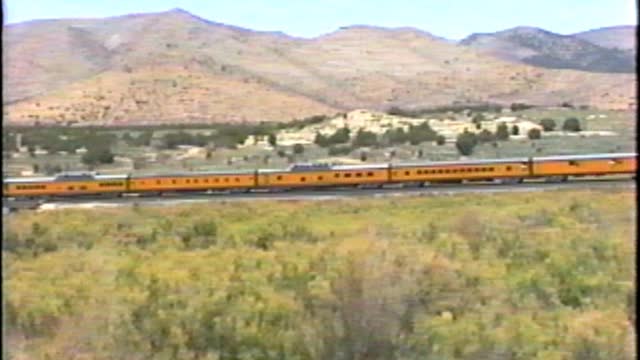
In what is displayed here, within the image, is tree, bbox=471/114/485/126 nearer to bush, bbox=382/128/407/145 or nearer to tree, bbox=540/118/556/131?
tree, bbox=540/118/556/131

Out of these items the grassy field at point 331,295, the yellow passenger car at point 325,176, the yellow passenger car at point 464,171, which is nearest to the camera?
the grassy field at point 331,295

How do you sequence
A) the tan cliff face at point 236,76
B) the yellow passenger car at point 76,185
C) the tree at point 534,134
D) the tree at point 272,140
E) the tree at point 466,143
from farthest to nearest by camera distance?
the tan cliff face at point 236,76
the tree at point 272,140
the tree at point 534,134
the tree at point 466,143
the yellow passenger car at point 76,185

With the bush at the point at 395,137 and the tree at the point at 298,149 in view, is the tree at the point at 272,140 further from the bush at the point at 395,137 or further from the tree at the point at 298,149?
the bush at the point at 395,137

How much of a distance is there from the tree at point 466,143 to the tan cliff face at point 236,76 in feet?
85.5

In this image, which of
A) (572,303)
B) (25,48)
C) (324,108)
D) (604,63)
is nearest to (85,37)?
(25,48)

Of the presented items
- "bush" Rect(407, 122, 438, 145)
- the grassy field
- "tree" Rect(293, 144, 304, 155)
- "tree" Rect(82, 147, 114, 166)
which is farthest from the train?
"bush" Rect(407, 122, 438, 145)

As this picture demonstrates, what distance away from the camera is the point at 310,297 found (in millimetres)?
16547

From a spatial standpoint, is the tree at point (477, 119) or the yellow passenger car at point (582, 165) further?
the tree at point (477, 119)

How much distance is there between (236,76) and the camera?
13838cm

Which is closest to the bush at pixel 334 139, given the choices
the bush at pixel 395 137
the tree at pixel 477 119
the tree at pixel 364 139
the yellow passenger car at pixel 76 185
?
the tree at pixel 364 139

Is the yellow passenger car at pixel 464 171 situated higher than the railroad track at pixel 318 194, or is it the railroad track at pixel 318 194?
the yellow passenger car at pixel 464 171

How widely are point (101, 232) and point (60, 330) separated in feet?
69.9

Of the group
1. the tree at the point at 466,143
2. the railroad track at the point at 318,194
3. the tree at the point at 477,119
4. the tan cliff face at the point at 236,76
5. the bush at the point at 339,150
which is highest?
the tan cliff face at the point at 236,76

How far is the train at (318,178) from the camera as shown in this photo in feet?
144
